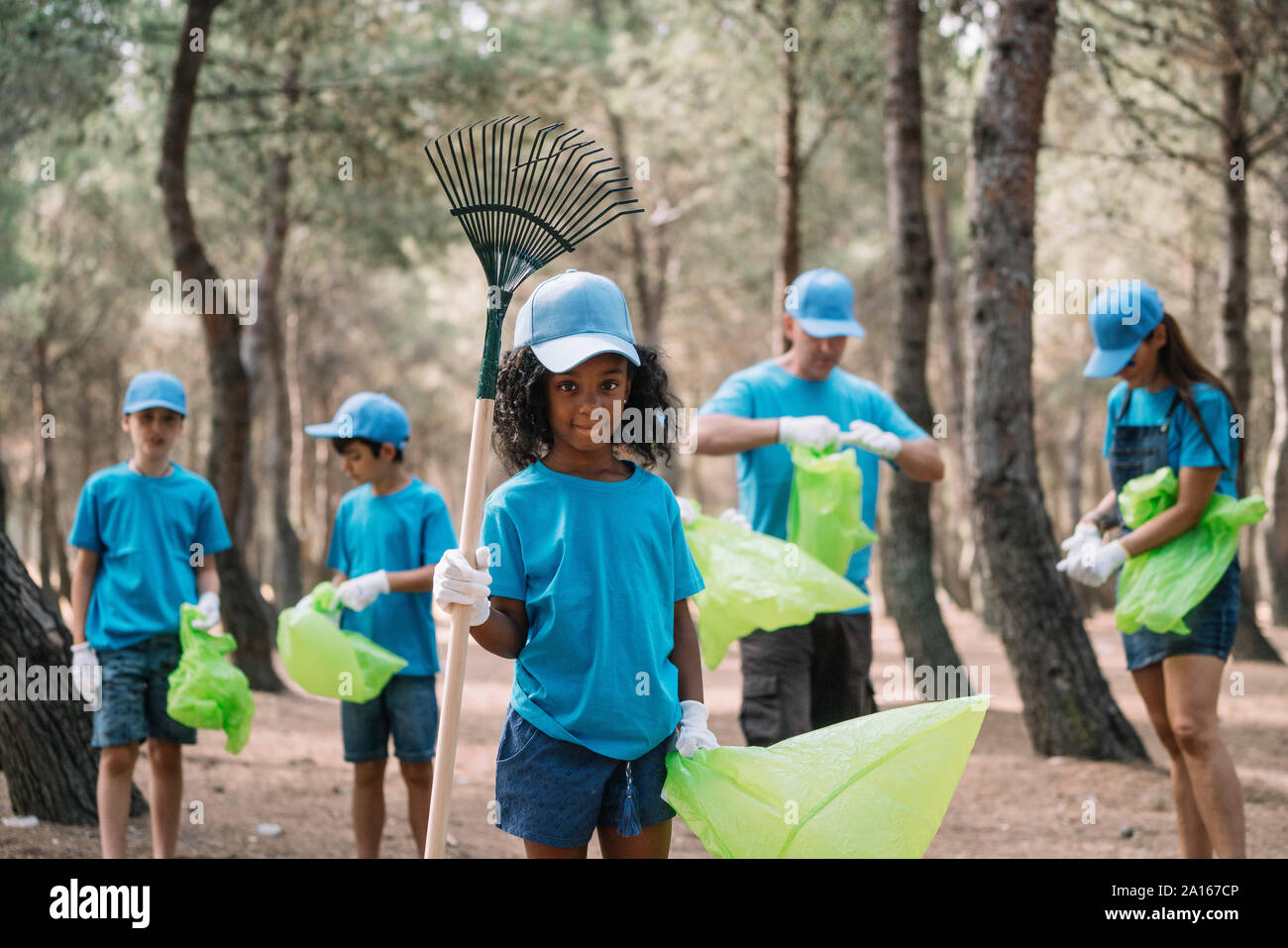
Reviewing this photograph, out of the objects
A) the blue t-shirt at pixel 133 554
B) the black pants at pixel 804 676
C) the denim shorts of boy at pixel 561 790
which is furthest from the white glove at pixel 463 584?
the blue t-shirt at pixel 133 554

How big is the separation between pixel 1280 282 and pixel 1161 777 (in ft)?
29.5

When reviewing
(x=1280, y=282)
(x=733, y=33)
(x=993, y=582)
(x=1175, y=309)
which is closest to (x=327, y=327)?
(x=733, y=33)

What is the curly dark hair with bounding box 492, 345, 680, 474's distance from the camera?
262cm

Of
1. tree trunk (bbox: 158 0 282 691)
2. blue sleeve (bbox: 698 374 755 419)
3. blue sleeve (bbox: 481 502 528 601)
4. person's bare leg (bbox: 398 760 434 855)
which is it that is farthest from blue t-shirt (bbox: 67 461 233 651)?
tree trunk (bbox: 158 0 282 691)

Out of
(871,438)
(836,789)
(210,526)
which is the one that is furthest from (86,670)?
(836,789)

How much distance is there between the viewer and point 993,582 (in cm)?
674

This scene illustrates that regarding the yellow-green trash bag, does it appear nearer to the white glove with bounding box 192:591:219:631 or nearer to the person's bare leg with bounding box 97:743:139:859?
the white glove with bounding box 192:591:219:631

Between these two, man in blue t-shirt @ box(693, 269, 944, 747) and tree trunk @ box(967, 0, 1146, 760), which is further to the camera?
tree trunk @ box(967, 0, 1146, 760)

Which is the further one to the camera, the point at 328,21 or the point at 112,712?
the point at 328,21

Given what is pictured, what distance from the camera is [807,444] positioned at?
4.07 m

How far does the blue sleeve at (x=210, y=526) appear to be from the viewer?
15.0 feet

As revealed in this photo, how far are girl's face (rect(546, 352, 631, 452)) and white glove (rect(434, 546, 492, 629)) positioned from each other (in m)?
0.33
